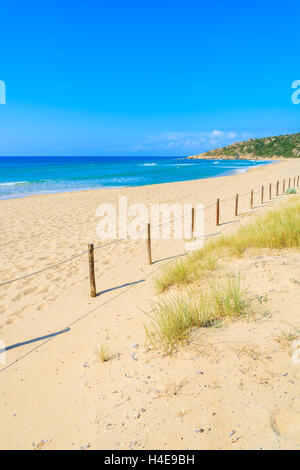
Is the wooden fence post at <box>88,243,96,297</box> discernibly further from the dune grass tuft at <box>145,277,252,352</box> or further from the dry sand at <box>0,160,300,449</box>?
the dune grass tuft at <box>145,277,252,352</box>

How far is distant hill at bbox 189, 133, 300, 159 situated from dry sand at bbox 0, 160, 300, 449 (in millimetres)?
99818

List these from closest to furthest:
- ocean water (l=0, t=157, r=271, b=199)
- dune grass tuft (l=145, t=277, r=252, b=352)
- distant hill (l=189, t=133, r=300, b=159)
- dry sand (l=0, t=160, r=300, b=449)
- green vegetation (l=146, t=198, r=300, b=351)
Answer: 1. dry sand (l=0, t=160, r=300, b=449)
2. dune grass tuft (l=145, t=277, r=252, b=352)
3. green vegetation (l=146, t=198, r=300, b=351)
4. ocean water (l=0, t=157, r=271, b=199)
5. distant hill (l=189, t=133, r=300, b=159)

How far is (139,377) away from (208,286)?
2.27 meters

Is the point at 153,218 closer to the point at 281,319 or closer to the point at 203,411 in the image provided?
the point at 281,319

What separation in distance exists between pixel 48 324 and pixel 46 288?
1.55 meters

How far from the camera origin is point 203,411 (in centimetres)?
236

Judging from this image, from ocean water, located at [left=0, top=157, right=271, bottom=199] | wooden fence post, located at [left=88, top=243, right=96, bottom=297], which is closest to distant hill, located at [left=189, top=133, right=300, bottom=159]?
ocean water, located at [left=0, top=157, right=271, bottom=199]

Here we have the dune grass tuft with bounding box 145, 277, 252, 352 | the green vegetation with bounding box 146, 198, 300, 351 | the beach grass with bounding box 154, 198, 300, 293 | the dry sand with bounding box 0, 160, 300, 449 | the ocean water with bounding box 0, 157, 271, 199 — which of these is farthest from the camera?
the ocean water with bounding box 0, 157, 271, 199

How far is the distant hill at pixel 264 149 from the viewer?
315 ft

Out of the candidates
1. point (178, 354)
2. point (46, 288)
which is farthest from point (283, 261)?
point (46, 288)

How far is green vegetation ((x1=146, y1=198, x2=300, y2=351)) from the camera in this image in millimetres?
3436

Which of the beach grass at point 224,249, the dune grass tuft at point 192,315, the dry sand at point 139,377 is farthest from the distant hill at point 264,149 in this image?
the dry sand at point 139,377

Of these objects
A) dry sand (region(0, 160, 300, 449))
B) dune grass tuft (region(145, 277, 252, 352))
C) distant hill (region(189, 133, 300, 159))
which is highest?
distant hill (region(189, 133, 300, 159))

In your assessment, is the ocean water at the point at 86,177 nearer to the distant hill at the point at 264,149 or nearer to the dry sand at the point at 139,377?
the dry sand at the point at 139,377
